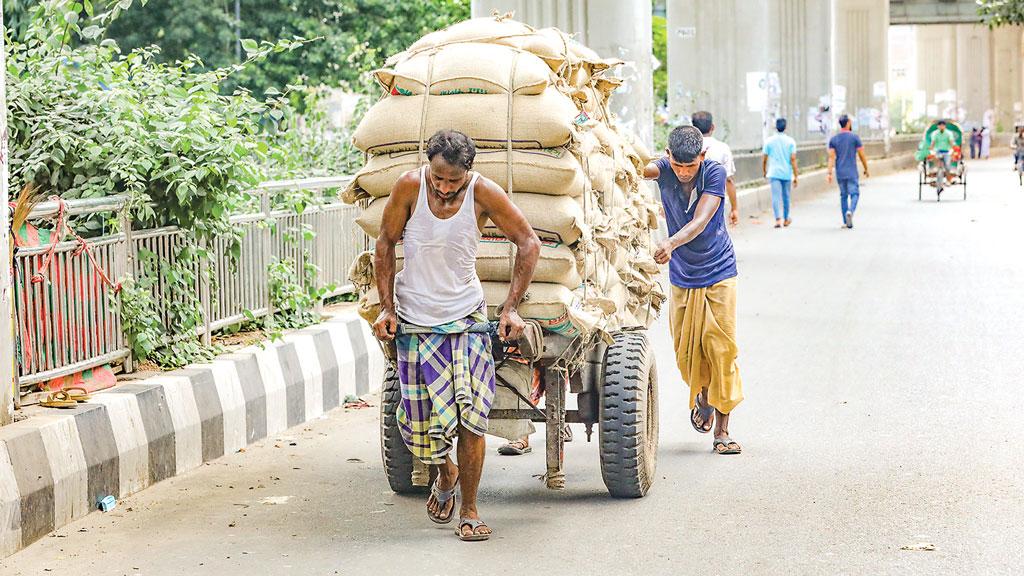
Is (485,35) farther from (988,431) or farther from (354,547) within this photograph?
(988,431)

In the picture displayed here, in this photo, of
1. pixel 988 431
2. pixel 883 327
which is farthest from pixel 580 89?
pixel 883 327

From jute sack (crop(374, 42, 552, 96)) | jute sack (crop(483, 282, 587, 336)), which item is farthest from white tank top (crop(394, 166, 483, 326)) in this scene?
jute sack (crop(374, 42, 552, 96))

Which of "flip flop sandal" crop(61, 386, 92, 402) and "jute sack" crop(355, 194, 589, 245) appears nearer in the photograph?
"jute sack" crop(355, 194, 589, 245)

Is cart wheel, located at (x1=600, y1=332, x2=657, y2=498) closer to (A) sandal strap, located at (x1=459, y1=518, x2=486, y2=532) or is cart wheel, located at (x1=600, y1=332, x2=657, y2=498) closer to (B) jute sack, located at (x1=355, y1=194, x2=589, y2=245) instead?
(B) jute sack, located at (x1=355, y1=194, x2=589, y2=245)

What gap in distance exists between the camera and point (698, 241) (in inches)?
316

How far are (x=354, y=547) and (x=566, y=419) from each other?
1.35 meters

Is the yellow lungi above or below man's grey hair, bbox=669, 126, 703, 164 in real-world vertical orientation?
below

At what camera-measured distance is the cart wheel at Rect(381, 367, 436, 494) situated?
6.83 meters

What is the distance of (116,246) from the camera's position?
7.40 meters

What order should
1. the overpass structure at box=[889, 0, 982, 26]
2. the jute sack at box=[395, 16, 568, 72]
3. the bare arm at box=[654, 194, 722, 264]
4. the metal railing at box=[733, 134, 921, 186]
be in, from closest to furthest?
the jute sack at box=[395, 16, 568, 72] < the bare arm at box=[654, 194, 722, 264] < the metal railing at box=[733, 134, 921, 186] < the overpass structure at box=[889, 0, 982, 26]

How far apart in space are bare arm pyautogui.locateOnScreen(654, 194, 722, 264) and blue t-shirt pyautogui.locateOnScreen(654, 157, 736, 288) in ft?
0.32

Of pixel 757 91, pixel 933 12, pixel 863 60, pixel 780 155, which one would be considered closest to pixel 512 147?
pixel 780 155

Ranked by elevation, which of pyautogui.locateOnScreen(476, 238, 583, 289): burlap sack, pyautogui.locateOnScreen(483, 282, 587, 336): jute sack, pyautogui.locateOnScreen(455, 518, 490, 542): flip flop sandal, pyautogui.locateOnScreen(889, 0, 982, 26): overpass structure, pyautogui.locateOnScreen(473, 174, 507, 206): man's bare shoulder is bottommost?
pyautogui.locateOnScreen(455, 518, 490, 542): flip flop sandal

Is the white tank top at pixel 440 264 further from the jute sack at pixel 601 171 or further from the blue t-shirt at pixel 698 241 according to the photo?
the blue t-shirt at pixel 698 241
